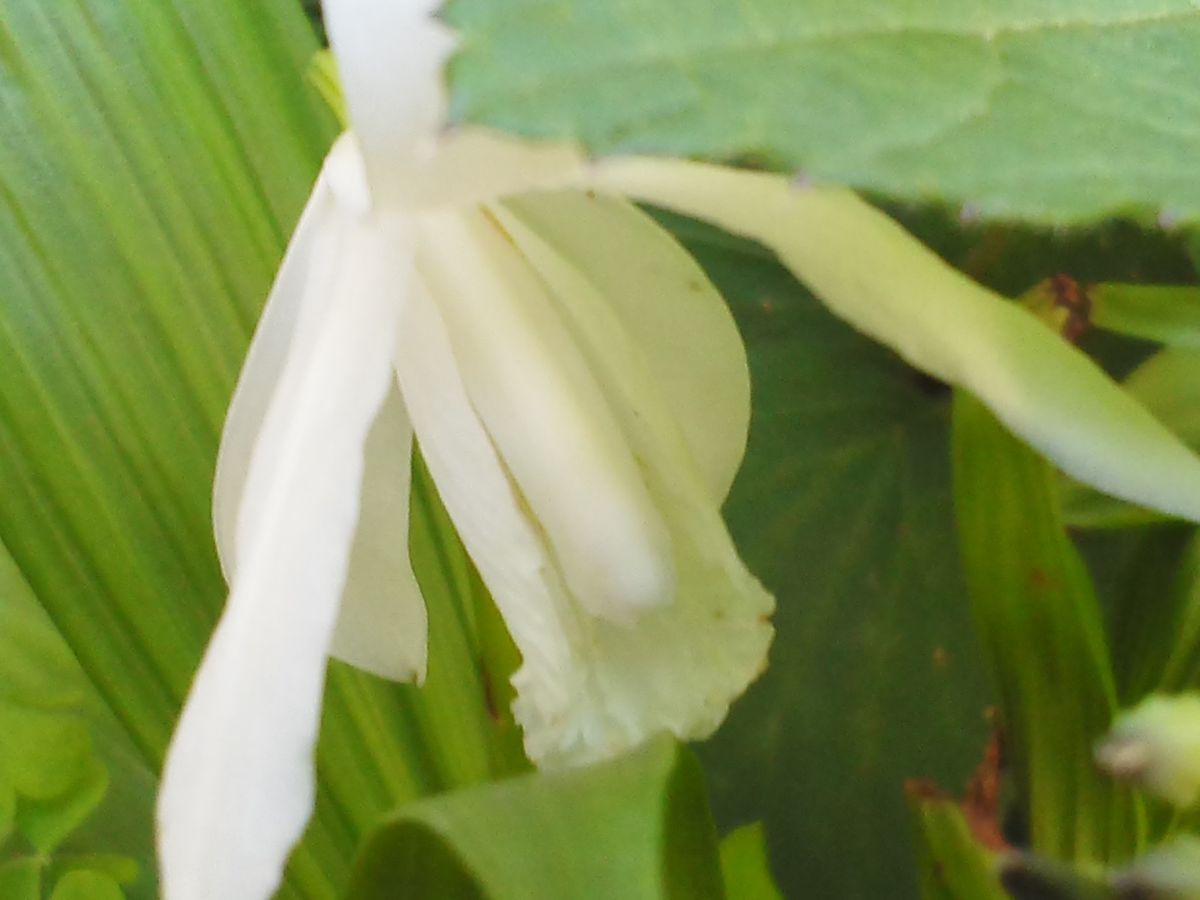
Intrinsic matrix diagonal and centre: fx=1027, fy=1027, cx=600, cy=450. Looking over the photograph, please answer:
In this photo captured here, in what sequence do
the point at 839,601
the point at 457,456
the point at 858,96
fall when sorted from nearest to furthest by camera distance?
the point at 858,96 < the point at 457,456 < the point at 839,601

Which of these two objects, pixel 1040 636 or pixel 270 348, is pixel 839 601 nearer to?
pixel 1040 636

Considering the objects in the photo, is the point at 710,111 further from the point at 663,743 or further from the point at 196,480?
the point at 196,480

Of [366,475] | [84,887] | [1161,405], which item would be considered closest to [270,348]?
[366,475]

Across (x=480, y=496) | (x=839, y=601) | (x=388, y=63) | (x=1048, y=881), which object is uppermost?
(x=388, y=63)

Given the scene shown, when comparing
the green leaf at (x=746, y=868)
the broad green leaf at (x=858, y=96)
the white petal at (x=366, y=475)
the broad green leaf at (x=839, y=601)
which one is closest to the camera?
the broad green leaf at (x=858, y=96)

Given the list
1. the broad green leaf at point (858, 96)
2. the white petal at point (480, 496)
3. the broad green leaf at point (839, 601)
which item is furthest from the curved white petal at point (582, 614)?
the broad green leaf at point (839, 601)

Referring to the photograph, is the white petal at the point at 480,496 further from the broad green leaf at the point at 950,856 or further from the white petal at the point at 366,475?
the broad green leaf at the point at 950,856

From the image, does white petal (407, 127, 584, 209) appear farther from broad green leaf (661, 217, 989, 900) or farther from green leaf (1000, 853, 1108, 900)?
broad green leaf (661, 217, 989, 900)
